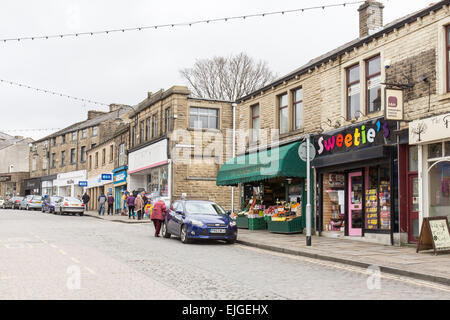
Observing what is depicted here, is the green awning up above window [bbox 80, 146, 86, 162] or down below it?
below

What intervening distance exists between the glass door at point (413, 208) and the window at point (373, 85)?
8.78 ft

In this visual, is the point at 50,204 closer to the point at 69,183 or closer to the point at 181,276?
the point at 69,183

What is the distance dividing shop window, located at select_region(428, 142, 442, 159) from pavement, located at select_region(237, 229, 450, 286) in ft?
Answer: 8.61

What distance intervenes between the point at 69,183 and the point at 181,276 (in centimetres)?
5030

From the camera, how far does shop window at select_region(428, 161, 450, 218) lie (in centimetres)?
1370

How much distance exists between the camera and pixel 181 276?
9.45 metres

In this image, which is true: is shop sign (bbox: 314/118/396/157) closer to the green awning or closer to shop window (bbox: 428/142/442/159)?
the green awning

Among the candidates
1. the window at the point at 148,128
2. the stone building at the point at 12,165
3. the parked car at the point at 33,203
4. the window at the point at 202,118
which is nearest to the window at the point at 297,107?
the window at the point at 202,118

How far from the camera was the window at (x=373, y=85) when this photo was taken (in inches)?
636

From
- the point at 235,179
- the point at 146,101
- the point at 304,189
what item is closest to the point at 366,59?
the point at 304,189

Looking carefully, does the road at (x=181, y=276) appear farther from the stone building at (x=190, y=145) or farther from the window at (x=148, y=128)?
the window at (x=148, y=128)

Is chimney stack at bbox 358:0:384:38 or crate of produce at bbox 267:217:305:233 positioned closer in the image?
crate of produce at bbox 267:217:305:233

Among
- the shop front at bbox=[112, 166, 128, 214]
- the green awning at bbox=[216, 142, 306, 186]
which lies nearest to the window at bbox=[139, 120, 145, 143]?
the shop front at bbox=[112, 166, 128, 214]
